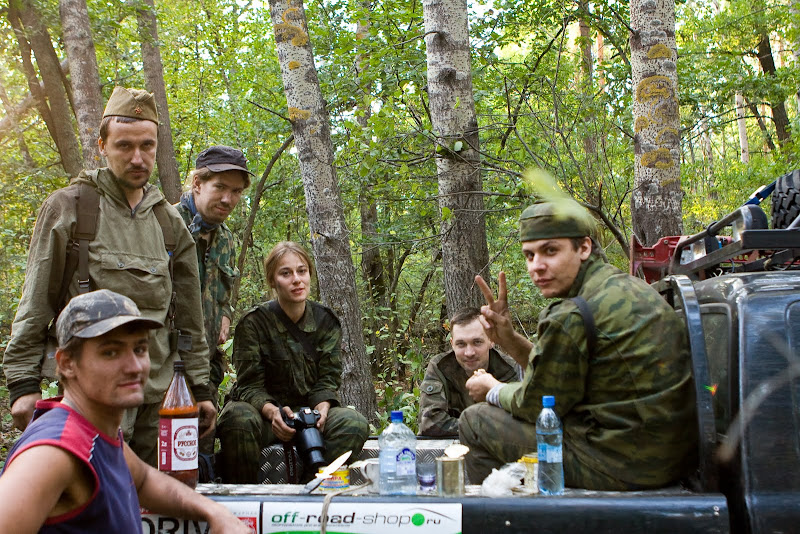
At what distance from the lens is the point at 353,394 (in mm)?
6727

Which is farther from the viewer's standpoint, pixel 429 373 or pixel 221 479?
pixel 429 373

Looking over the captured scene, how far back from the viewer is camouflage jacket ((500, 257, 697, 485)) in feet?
9.21

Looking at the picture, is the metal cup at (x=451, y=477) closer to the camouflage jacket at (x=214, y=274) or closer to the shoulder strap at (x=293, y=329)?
the shoulder strap at (x=293, y=329)

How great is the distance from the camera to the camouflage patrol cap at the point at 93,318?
2.22 metres

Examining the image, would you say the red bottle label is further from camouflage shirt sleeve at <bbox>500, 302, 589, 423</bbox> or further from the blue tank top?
camouflage shirt sleeve at <bbox>500, 302, 589, 423</bbox>

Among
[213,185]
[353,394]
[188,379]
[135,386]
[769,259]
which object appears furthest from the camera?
[353,394]

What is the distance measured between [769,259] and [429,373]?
2.41 metres

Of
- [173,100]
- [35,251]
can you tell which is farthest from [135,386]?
[173,100]

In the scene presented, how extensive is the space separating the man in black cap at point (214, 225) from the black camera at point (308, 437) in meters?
0.52

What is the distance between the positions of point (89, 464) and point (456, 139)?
176 inches

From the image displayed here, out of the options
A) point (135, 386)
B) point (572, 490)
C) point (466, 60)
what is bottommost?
point (572, 490)

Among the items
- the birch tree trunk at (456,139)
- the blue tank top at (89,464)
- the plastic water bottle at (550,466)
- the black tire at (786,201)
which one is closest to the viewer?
the blue tank top at (89,464)

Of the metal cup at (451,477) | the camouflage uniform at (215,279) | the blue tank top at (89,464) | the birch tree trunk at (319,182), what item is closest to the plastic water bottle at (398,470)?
the metal cup at (451,477)

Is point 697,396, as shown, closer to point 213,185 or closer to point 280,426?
point 280,426
